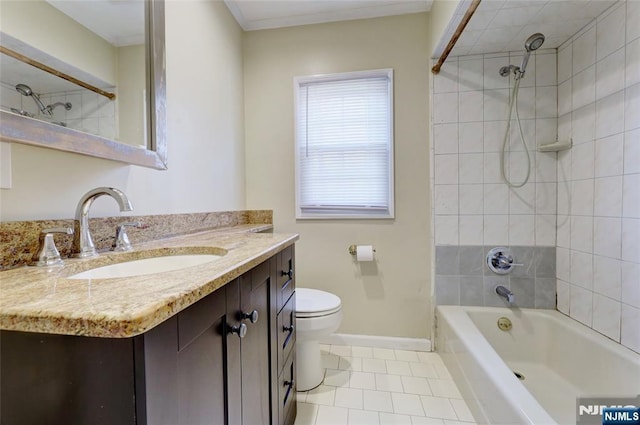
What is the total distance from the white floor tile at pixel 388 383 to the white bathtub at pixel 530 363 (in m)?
0.33

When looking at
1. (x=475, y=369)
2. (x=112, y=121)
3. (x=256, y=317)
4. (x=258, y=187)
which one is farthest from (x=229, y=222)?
(x=475, y=369)

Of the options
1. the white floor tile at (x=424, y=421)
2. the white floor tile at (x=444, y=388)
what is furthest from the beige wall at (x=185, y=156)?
the white floor tile at (x=444, y=388)

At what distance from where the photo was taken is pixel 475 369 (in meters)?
1.26

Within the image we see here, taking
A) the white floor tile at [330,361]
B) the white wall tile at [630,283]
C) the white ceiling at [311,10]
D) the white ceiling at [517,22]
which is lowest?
the white floor tile at [330,361]

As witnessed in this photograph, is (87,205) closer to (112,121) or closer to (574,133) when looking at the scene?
(112,121)

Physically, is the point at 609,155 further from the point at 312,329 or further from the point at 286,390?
the point at 286,390

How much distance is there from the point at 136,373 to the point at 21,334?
197 mm

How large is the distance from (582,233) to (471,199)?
589 mm

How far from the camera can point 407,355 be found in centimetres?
186

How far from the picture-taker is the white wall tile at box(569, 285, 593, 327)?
4.91 ft

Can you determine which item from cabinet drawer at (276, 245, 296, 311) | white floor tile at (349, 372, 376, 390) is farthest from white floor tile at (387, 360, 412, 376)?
cabinet drawer at (276, 245, 296, 311)

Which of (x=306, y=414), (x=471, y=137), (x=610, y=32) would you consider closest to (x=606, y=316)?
(x=471, y=137)

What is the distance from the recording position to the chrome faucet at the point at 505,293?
1695 millimetres

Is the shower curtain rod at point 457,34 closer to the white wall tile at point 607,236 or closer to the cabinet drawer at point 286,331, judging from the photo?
the white wall tile at point 607,236
